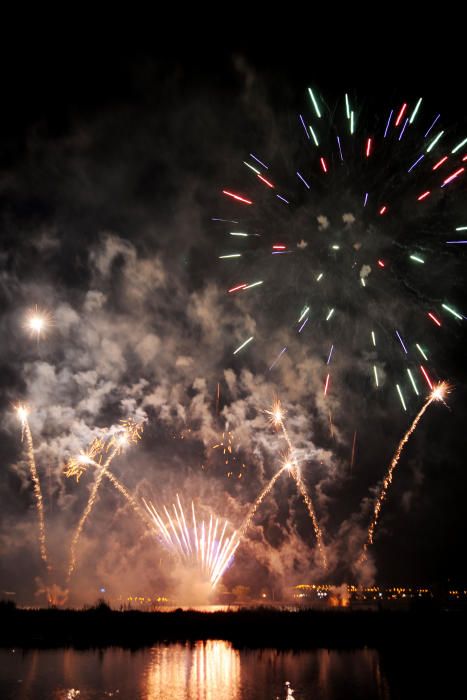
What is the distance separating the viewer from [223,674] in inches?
992

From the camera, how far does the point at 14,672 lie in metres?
24.9

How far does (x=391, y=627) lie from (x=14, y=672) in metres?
28.7

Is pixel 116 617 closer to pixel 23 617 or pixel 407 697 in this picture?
pixel 23 617

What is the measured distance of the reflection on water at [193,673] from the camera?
21.2 meters

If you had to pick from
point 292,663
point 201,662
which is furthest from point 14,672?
point 292,663

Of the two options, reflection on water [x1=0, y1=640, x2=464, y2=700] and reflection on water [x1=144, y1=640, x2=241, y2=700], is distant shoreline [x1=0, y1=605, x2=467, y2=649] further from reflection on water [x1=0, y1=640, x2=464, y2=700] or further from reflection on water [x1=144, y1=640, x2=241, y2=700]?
reflection on water [x1=0, y1=640, x2=464, y2=700]

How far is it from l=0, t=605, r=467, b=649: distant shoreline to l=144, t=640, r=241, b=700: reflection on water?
3.36 metres

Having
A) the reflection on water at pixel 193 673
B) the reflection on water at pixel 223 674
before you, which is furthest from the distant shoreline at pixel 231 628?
the reflection on water at pixel 223 674

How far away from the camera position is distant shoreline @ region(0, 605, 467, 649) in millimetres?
36500

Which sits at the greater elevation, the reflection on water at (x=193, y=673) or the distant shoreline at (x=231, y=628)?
the distant shoreline at (x=231, y=628)

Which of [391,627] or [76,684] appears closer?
[76,684]

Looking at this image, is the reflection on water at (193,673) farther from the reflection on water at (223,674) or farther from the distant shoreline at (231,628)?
the distant shoreline at (231,628)

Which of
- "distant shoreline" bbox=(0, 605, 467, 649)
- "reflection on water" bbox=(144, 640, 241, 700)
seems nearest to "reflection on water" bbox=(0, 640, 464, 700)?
"reflection on water" bbox=(144, 640, 241, 700)

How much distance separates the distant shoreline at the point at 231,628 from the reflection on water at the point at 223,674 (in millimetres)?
3566
